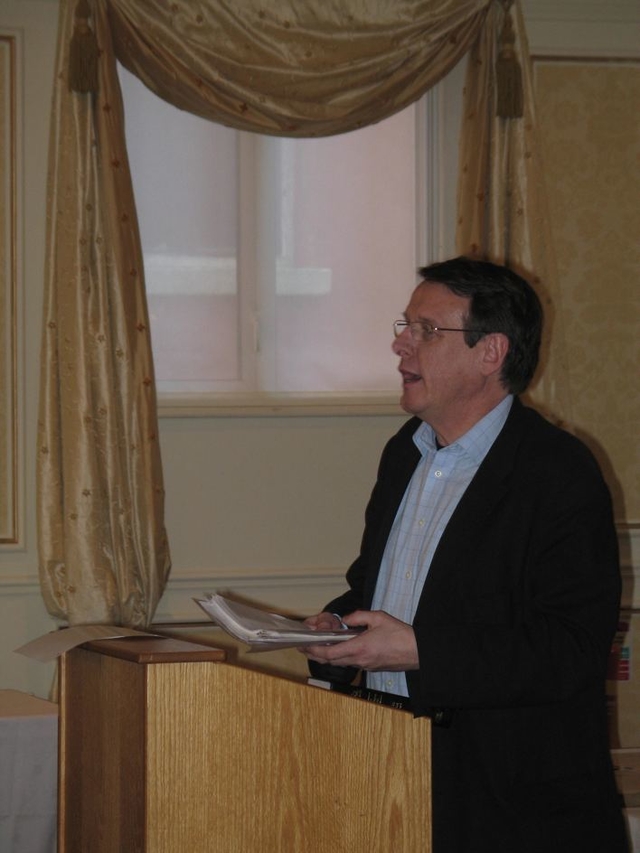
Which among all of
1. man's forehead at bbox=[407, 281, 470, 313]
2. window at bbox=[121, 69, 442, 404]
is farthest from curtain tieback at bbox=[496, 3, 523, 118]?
man's forehead at bbox=[407, 281, 470, 313]

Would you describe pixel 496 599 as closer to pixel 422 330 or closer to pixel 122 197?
pixel 422 330

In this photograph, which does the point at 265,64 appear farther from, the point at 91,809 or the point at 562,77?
the point at 91,809

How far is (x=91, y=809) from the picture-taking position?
5.77 ft

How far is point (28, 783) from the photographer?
3.12 meters

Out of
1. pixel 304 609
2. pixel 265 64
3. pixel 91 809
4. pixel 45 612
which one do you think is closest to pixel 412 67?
pixel 265 64

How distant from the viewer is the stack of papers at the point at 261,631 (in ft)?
5.57

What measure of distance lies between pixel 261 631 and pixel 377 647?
0.65ft

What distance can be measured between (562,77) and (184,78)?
1513 millimetres

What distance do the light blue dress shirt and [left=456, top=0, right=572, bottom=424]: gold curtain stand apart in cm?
188

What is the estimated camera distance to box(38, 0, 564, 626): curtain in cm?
366

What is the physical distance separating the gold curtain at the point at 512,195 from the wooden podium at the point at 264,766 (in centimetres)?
267

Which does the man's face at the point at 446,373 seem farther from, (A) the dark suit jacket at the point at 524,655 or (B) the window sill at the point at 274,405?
(B) the window sill at the point at 274,405

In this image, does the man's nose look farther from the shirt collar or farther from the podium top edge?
the podium top edge

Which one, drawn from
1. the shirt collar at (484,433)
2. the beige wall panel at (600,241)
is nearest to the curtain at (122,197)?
the beige wall panel at (600,241)
